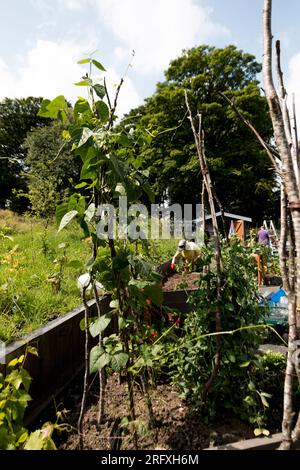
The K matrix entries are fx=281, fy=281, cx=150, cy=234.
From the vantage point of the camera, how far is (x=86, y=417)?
1.93 m

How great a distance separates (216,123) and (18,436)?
22491 millimetres

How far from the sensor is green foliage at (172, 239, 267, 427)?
180 cm

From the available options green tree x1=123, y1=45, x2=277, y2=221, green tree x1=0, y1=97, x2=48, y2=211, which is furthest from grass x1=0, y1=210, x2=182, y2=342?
green tree x1=0, y1=97, x2=48, y2=211

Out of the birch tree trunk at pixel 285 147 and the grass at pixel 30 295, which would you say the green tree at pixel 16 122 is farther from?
the birch tree trunk at pixel 285 147

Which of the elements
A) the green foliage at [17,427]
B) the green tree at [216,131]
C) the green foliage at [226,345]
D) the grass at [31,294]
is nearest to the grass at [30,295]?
the grass at [31,294]

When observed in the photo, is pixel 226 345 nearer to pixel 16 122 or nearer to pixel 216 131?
pixel 216 131

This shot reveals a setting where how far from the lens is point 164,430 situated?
1758mm

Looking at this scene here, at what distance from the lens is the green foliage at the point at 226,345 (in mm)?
1796

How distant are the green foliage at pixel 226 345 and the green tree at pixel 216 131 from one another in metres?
18.4

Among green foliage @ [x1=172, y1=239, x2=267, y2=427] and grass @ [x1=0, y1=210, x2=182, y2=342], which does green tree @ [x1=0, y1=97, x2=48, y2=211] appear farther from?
green foliage @ [x1=172, y1=239, x2=267, y2=427]

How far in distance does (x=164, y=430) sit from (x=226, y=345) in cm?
65

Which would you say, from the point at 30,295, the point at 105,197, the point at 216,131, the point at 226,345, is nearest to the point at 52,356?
the point at 30,295
